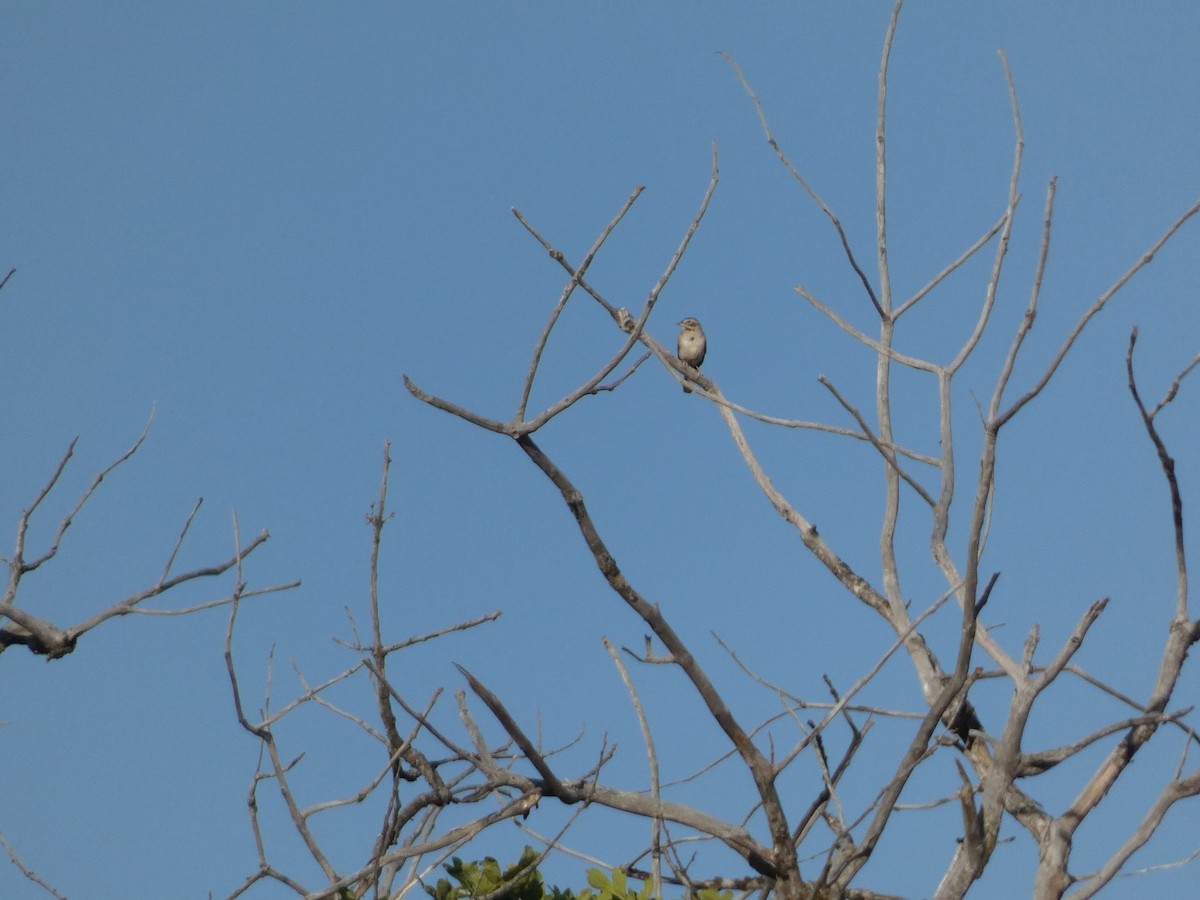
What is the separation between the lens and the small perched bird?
1298 cm

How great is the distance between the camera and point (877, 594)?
13.2ft

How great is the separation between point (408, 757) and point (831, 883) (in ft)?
3.75

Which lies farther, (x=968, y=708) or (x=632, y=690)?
(x=968, y=708)

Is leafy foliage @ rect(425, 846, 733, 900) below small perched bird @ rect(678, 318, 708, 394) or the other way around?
below

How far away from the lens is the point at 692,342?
517 inches

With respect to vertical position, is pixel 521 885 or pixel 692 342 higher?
pixel 692 342

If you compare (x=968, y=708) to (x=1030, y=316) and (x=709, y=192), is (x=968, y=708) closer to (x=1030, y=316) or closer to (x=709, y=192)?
(x=1030, y=316)

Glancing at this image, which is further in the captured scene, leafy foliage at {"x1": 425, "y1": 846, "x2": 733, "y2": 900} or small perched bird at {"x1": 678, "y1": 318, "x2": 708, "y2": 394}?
small perched bird at {"x1": 678, "y1": 318, "x2": 708, "y2": 394}

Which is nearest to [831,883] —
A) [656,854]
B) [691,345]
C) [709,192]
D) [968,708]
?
[656,854]

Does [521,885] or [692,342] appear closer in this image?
[521,885]

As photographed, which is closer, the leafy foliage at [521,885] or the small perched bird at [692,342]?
the leafy foliage at [521,885]

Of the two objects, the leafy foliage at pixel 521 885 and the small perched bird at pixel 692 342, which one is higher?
the small perched bird at pixel 692 342

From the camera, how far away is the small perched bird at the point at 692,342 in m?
13.0

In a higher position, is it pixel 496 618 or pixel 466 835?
pixel 496 618
